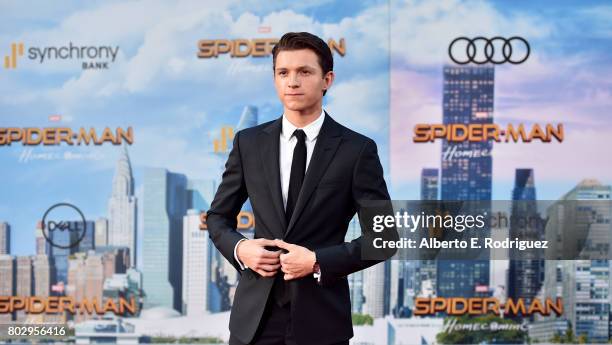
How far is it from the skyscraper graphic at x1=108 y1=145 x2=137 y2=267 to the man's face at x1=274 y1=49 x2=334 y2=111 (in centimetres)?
322

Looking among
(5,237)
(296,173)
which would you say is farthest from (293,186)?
(5,237)

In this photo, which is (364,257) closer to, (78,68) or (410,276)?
(410,276)

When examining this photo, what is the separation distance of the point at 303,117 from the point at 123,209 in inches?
128

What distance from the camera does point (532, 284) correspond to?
5.14m

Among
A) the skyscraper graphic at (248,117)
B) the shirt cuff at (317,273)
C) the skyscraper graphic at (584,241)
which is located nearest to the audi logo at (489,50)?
the skyscraper graphic at (584,241)

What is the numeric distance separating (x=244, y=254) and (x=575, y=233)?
3.40 meters

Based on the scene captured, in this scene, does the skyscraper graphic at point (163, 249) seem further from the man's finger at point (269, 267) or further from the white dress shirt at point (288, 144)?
the man's finger at point (269, 267)

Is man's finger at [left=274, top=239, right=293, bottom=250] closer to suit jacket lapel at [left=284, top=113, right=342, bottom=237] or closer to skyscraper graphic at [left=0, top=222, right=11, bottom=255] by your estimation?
suit jacket lapel at [left=284, top=113, right=342, bottom=237]

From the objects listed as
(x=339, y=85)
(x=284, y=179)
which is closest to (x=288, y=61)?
(x=284, y=179)

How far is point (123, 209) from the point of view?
17.4ft

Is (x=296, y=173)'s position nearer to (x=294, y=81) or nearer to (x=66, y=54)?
(x=294, y=81)

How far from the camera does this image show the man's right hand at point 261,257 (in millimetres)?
2119

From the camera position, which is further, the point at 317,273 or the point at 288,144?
the point at 288,144

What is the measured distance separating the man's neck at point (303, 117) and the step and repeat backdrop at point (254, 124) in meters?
2.87
